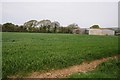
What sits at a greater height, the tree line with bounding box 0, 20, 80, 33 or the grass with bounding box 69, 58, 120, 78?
the tree line with bounding box 0, 20, 80, 33

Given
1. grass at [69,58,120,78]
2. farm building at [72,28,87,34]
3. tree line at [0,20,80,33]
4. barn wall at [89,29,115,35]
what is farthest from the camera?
barn wall at [89,29,115,35]

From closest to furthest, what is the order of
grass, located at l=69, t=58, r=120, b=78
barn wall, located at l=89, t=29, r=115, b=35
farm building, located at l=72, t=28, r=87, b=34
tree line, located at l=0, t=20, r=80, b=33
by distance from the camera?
grass, located at l=69, t=58, r=120, b=78, tree line, located at l=0, t=20, r=80, b=33, farm building, located at l=72, t=28, r=87, b=34, barn wall, located at l=89, t=29, r=115, b=35

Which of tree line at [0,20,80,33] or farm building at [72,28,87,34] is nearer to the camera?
tree line at [0,20,80,33]

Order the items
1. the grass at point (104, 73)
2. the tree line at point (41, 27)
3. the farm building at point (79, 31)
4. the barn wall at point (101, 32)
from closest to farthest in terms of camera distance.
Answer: the grass at point (104, 73) → the tree line at point (41, 27) → the farm building at point (79, 31) → the barn wall at point (101, 32)

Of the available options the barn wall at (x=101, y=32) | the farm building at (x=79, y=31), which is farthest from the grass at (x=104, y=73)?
the barn wall at (x=101, y=32)

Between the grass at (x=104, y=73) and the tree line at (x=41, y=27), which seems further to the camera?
the tree line at (x=41, y=27)

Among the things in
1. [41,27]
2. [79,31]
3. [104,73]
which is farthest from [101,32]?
[104,73]

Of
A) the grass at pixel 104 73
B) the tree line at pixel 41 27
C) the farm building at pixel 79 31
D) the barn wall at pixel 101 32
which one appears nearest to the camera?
the grass at pixel 104 73

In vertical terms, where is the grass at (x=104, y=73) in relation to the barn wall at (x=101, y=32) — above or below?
below

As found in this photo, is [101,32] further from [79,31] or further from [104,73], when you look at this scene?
[104,73]

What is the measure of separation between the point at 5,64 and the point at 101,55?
31.0 feet

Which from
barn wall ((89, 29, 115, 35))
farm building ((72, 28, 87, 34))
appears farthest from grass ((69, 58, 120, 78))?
barn wall ((89, 29, 115, 35))

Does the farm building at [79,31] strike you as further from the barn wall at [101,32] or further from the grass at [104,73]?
the grass at [104,73]

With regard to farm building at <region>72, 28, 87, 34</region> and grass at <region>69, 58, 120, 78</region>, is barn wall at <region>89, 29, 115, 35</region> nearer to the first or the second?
farm building at <region>72, 28, 87, 34</region>
